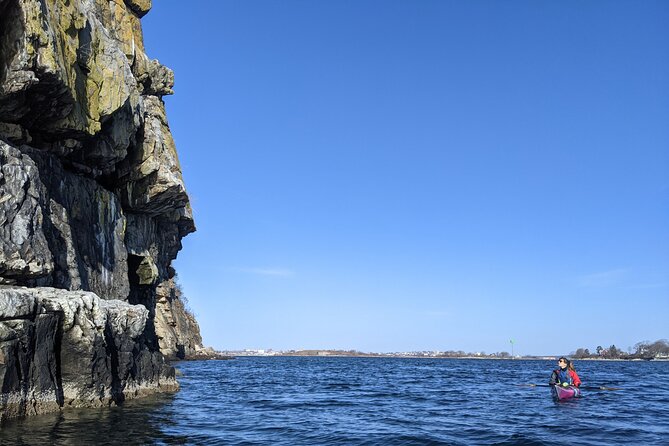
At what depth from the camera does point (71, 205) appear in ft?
97.9

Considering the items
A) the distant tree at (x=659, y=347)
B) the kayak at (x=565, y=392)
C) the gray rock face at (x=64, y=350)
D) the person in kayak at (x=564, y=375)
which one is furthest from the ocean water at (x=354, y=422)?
the distant tree at (x=659, y=347)

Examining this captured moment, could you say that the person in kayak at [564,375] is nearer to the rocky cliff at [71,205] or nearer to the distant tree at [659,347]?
the rocky cliff at [71,205]

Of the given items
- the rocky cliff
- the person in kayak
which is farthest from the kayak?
the rocky cliff

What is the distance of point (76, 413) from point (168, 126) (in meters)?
33.6

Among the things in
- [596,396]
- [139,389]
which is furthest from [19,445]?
[596,396]

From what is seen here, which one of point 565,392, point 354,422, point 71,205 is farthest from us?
point 71,205

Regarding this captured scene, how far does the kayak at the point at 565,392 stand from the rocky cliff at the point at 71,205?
862 inches

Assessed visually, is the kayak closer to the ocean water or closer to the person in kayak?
→ the person in kayak

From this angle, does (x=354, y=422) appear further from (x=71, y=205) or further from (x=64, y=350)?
(x=71, y=205)

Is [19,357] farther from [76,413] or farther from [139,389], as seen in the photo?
[139,389]

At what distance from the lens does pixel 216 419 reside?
69.6ft

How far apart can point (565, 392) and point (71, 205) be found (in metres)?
29.6

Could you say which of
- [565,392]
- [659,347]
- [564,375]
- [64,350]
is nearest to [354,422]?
[64,350]

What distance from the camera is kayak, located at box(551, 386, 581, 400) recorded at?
28.1 metres
